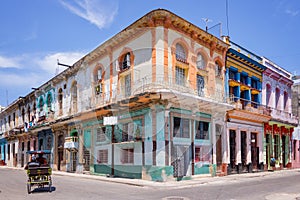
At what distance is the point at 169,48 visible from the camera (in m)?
16.6

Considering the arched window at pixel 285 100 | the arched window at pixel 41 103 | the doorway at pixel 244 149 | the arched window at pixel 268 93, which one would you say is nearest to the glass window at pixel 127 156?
the doorway at pixel 244 149

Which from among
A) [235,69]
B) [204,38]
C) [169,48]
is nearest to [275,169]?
[235,69]

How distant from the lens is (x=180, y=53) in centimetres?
1761

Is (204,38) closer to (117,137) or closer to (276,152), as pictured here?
(117,137)

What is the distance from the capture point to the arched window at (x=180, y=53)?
57.1 feet

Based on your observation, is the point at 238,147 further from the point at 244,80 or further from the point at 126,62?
the point at 126,62

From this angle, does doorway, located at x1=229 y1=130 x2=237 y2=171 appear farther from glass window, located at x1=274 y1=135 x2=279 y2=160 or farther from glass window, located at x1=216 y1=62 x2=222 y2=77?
glass window, located at x1=274 y1=135 x2=279 y2=160

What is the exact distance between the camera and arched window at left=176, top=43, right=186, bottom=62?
17391 mm

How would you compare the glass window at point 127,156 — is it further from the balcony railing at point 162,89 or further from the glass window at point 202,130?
the glass window at point 202,130

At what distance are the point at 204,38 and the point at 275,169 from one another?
43.1 ft

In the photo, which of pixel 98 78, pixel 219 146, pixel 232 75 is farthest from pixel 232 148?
pixel 98 78

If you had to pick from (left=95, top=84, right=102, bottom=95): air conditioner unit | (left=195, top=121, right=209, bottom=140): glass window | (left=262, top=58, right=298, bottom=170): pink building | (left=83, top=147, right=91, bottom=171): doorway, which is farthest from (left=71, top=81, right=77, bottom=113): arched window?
(left=262, top=58, right=298, bottom=170): pink building

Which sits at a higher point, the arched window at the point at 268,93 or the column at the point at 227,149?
the arched window at the point at 268,93

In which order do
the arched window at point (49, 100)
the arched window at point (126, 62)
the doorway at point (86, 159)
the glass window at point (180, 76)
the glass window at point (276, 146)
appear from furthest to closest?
1. the arched window at point (49, 100)
2. the glass window at point (276, 146)
3. the doorway at point (86, 159)
4. the arched window at point (126, 62)
5. the glass window at point (180, 76)
